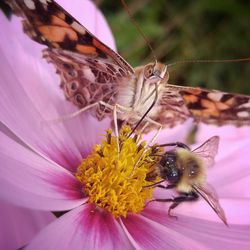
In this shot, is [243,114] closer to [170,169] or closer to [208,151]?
[208,151]

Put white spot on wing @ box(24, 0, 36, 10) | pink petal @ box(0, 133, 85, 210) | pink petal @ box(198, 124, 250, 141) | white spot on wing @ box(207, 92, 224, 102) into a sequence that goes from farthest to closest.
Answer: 1. pink petal @ box(198, 124, 250, 141)
2. white spot on wing @ box(207, 92, 224, 102)
3. white spot on wing @ box(24, 0, 36, 10)
4. pink petal @ box(0, 133, 85, 210)

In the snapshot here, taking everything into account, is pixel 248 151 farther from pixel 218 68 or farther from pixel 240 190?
pixel 218 68

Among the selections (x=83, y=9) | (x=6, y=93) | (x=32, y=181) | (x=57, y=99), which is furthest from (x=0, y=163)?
(x=83, y=9)

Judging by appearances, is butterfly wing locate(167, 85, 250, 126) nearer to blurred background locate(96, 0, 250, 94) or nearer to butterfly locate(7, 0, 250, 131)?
butterfly locate(7, 0, 250, 131)

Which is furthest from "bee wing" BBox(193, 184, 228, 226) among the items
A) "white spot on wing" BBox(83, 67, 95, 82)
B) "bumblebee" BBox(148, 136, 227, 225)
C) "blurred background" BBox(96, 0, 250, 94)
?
"blurred background" BBox(96, 0, 250, 94)

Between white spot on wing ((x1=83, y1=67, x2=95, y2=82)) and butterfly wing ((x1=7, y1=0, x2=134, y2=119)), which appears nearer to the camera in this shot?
butterfly wing ((x1=7, y1=0, x2=134, y2=119))

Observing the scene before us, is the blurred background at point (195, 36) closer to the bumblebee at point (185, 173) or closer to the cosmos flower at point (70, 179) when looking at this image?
the cosmos flower at point (70, 179)
